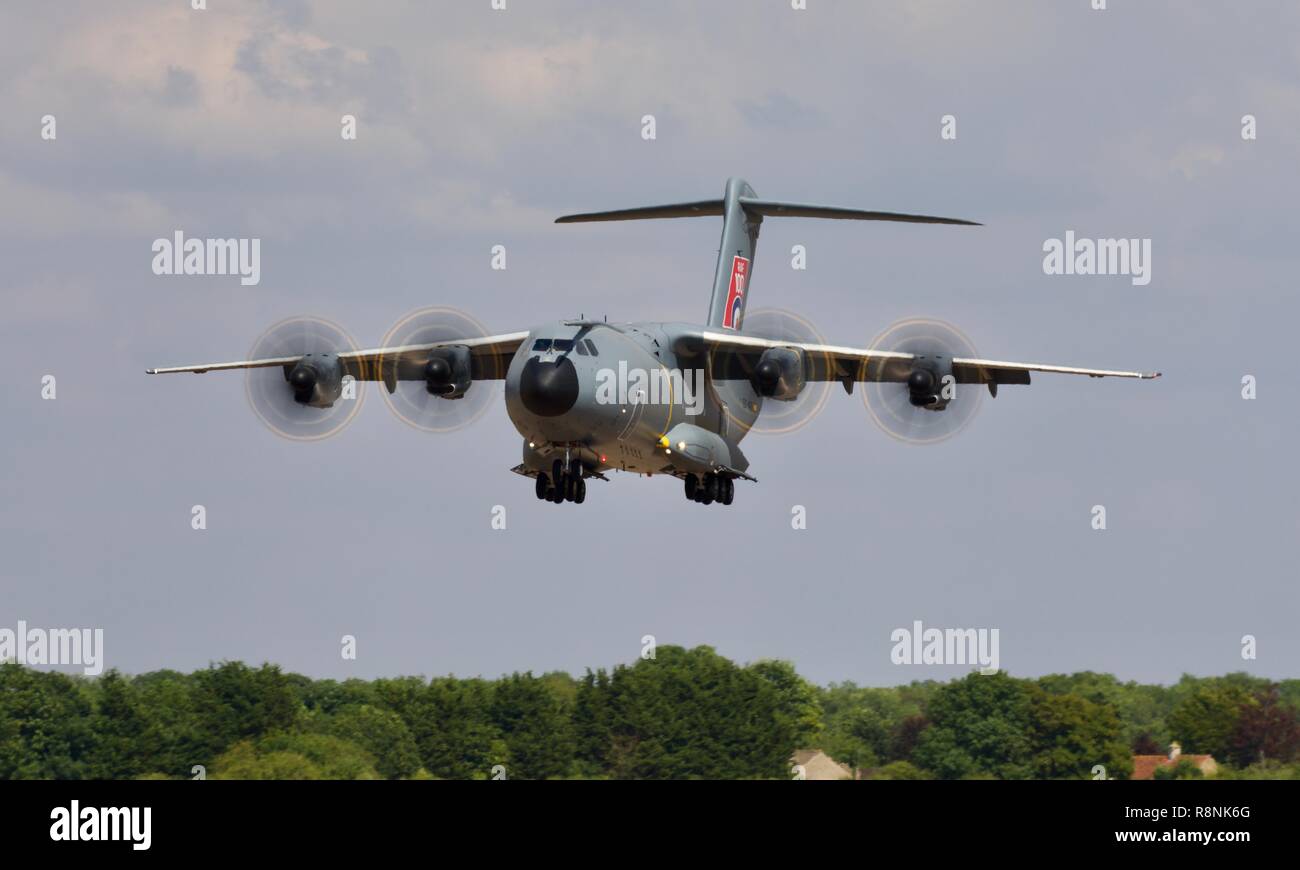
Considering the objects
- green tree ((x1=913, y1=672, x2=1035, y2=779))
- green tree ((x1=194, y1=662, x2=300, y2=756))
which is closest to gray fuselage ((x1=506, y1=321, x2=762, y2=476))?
green tree ((x1=913, y1=672, x2=1035, y2=779))

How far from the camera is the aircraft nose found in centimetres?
4175

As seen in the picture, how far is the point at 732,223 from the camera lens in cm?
5319

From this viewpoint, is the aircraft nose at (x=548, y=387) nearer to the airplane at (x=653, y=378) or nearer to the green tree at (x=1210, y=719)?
the airplane at (x=653, y=378)

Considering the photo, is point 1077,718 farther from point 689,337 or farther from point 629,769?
point 689,337

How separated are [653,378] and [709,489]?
170 inches

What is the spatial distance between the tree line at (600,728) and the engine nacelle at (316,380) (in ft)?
71.0

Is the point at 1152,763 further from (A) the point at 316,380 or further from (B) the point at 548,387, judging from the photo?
(B) the point at 548,387

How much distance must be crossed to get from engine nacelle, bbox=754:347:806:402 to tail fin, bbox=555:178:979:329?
15.5 ft

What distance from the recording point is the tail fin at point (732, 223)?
5109 centimetres

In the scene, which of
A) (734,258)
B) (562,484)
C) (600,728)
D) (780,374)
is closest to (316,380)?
(562,484)
